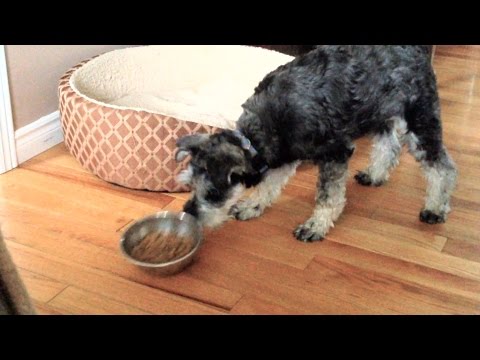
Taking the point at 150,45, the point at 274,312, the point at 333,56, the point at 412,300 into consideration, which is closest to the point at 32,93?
the point at 150,45

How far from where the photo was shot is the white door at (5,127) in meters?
2.99

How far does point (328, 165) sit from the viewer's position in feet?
8.60

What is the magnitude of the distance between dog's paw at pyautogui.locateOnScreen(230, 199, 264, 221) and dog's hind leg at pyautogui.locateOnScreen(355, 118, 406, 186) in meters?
0.64

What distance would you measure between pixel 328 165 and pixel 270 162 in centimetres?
26

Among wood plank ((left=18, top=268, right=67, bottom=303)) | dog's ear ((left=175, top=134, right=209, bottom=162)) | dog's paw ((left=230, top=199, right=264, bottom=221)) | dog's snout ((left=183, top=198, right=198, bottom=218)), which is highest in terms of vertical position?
dog's ear ((left=175, top=134, right=209, bottom=162))

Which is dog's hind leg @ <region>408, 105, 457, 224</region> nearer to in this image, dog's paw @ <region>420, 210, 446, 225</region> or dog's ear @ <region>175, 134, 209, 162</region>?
dog's paw @ <region>420, 210, 446, 225</region>

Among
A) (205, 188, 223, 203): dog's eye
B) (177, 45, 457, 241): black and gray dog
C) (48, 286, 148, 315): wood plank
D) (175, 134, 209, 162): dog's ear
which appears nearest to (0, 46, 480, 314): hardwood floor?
(48, 286, 148, 315): wood plank

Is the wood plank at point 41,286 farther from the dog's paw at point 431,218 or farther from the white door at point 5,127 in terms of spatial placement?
the dog's paw at point 431,218

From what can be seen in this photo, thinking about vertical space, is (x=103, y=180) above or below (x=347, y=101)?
below

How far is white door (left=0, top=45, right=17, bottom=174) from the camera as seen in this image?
9.82 feet

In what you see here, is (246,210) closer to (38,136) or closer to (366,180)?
(366,180)

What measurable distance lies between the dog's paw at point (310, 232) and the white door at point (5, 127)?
155cm

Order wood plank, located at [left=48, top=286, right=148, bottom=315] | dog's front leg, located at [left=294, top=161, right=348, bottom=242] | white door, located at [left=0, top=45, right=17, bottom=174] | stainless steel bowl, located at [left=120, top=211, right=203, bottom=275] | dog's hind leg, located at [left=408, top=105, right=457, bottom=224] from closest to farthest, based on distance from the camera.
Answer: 1. wood plank, located at [left=48, top=286, right=148, bottom=315]
2. stainless steel bowl, located at [left=120, top=211, right=203, bottom=275]
3. dog's front leg, located at [left=294, top=161, right=348, bottom=242]
4. dog's hind leg, located at [left=408, top=105, right=457, bottom=224]
5. white door, located at [left=0, top=45, right=17, bottom=174]
